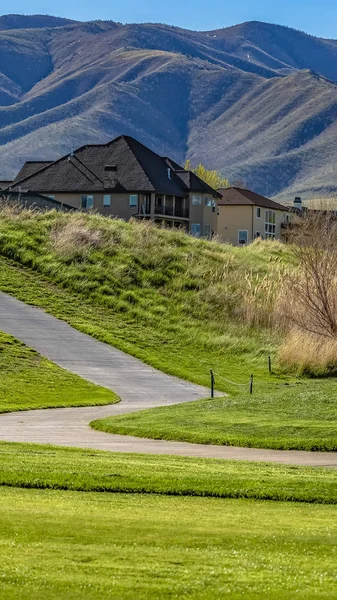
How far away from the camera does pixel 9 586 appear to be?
8891mm

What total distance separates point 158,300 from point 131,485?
141 ft

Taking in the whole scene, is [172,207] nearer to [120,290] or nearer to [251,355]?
[120,290]

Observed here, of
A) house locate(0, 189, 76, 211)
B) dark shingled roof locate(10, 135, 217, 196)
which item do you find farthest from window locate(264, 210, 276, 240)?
house locate(0, 189, 76, 211)

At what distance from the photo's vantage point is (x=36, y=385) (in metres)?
37.3

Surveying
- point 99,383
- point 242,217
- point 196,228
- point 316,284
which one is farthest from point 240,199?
point 99,383

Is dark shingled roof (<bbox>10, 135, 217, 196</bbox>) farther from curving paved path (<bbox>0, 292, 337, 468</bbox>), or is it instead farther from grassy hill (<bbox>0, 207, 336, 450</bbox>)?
curving paved path (<bbox>0, 292, 337, 468</bbox>)

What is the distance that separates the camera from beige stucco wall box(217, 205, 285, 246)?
112 m

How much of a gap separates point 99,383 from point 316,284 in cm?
905

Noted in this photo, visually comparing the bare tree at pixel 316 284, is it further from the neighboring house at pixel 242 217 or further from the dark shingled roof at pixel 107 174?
the neighboring house at pixel 242 217

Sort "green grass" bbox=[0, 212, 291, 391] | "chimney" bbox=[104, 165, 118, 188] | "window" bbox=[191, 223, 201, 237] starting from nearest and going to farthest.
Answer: "green grass" bbox=[0, 212, 291, 391], "chimney" bbox=[104, 165, 118, 188], "window" bbox=[191, 223, 201, 237]

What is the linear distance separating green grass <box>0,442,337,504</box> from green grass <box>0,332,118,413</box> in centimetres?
1365

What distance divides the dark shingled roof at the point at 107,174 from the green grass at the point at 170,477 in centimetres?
7543

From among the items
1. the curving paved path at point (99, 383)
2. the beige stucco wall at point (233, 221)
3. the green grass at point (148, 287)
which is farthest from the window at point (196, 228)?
the curving paved path at point (99, 383)

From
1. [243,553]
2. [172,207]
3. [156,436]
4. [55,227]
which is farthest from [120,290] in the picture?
[243,553]
